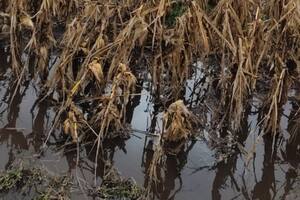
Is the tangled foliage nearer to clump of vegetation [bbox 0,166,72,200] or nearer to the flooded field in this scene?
the flooded field

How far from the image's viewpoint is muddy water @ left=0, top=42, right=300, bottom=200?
2.62 m

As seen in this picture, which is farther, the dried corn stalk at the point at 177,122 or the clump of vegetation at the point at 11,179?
the dried corn stalk at the point at 177,122

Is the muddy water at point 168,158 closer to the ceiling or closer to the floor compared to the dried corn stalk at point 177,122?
closer to the floor

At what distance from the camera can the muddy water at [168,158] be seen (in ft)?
8.61

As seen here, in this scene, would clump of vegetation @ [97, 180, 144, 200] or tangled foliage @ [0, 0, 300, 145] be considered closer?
clump of vegetation @ [97, 180, 144, 200]

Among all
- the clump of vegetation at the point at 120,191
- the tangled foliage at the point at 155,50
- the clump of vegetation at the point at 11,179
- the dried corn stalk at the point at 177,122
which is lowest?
the clump of vegetation at the point at 120,191

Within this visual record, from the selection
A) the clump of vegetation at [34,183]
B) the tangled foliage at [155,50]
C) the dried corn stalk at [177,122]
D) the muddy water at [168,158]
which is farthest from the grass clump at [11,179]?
the dried corn stalk at [177,122]

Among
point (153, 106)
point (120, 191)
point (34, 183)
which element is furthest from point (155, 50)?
point (34, 183)

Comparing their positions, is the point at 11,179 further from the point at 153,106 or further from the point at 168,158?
the point at 153,106

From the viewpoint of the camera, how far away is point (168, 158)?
8.99ft

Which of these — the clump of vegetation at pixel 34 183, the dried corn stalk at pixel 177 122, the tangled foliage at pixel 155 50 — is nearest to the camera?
the clump of vegetation at pixel 34 183

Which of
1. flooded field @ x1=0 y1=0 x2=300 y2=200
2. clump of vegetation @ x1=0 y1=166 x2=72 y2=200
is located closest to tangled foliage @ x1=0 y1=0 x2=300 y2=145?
flooded field @ x1=0 y1=0 x2=300 y2=200

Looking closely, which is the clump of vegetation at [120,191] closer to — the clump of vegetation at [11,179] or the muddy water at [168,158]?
the muddy water at [168,158]

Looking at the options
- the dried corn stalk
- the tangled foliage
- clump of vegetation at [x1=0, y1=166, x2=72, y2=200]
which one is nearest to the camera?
clump of vegetation at [x1=0, y1=166, x2=72, y2=200]
